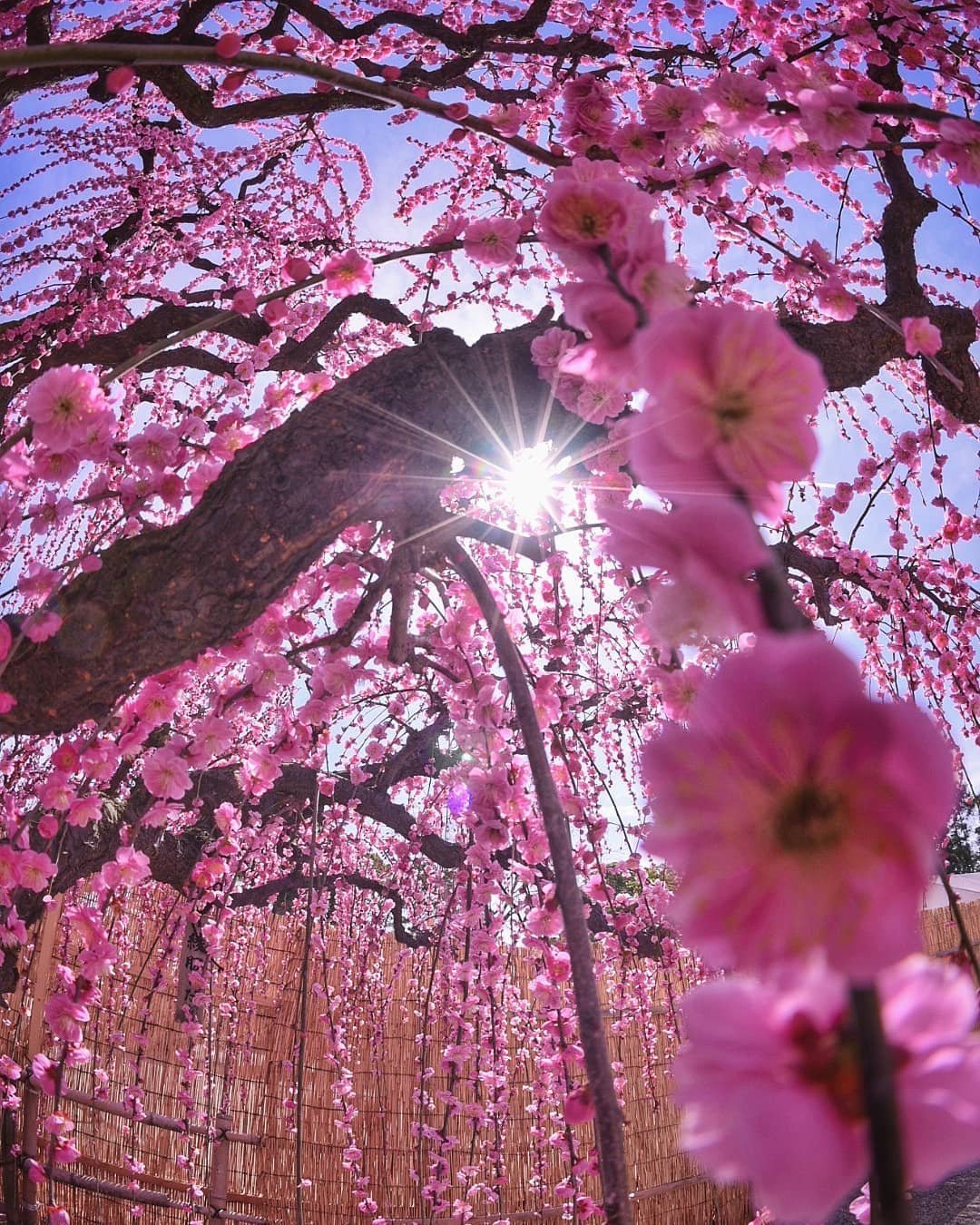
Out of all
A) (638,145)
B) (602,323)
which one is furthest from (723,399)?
(638,145)

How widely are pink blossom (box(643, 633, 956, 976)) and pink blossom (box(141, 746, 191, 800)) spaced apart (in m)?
1.86

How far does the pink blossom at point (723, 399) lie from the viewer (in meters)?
0.35

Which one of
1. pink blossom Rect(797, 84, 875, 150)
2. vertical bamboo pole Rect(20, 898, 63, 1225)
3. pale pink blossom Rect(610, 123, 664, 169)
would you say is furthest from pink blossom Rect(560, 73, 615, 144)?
vertical bamboo pole Rect(20, 898, 63, 1225)

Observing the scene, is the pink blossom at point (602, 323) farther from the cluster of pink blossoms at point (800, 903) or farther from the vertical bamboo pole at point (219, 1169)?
the vertical bamboo pole at point (219, 1169)

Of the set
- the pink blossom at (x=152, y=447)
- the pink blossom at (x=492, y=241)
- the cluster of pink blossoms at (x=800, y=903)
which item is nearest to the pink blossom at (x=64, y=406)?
the pink blossom at (x=152, y=447)

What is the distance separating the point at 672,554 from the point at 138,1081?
15.3ft

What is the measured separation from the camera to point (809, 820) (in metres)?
0.29

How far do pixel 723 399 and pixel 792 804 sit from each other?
0.59 ft

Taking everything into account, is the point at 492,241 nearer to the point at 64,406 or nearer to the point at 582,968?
the point at 64,406

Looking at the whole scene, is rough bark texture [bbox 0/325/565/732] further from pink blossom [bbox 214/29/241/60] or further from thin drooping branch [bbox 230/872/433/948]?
thin drooping branch [bbox 230/872/433/948]

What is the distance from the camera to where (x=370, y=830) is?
20.5ft

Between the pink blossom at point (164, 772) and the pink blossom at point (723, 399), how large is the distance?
6.00ft

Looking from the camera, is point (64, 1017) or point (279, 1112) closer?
point (64, 1017)

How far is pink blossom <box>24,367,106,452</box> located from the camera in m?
1.27
